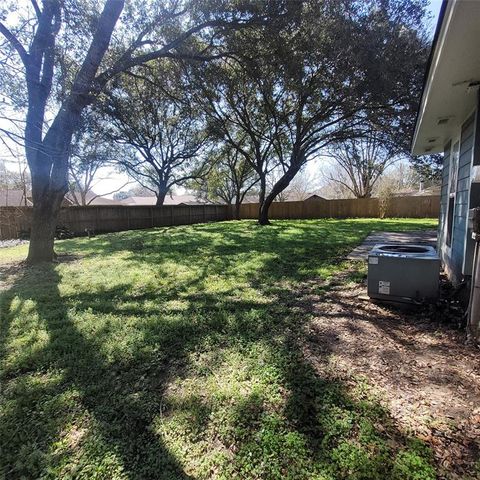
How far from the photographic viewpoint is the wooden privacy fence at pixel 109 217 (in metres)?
11.1

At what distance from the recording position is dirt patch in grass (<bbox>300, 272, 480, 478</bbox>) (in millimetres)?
1470

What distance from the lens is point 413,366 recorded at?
2.06 m

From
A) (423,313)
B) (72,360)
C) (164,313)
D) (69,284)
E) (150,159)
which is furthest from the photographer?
(150,159)

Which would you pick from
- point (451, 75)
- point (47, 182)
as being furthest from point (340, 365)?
point (47, 182)

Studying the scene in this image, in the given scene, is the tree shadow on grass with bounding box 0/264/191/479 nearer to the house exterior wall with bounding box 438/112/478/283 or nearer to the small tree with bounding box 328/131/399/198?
the house exterior wall with bounding box 438/112/478/283

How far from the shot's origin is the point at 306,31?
6992 millimetres

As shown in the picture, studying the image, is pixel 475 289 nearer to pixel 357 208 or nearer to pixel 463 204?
pixel 463 204

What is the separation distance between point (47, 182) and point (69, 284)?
253cm

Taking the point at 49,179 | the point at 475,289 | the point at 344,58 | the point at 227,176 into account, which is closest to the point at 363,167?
the point at 227,176

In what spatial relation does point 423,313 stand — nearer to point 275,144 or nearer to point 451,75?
point 451,75

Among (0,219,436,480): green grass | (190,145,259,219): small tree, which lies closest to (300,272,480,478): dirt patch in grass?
(0,219,436,480): green grass

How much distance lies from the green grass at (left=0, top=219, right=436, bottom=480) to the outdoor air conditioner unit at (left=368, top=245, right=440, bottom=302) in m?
0.85

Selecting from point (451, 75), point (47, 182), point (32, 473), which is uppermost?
point (451, 75)

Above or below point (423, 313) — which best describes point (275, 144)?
above
